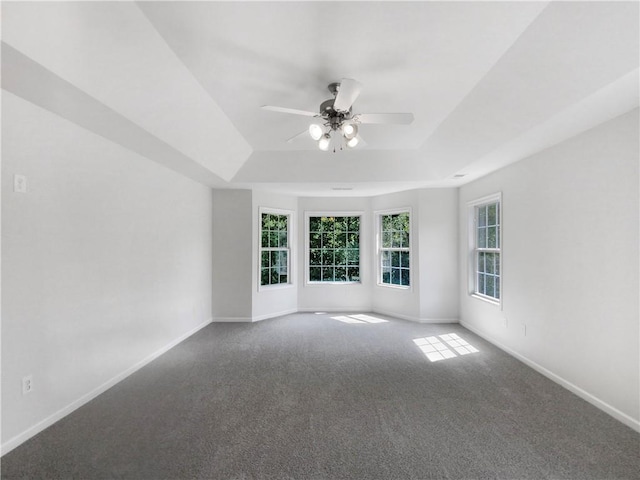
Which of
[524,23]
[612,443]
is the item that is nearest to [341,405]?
[612,443]

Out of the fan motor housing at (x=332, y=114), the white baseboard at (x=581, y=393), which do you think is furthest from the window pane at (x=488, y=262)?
the fan motor housing at (x=332, y=114)

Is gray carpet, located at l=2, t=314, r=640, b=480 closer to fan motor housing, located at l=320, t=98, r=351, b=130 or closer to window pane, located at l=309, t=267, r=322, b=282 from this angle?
fan motor housing, located at l=320, t=98, r=351, b=130

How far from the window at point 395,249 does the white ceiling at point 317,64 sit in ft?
7.70

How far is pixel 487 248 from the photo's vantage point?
4391mm

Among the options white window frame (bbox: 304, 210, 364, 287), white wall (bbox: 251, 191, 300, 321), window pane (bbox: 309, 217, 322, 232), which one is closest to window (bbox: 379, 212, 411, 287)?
white window frame (bbox: 304, 210, 364, 287)

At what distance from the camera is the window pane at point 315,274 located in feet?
20.2

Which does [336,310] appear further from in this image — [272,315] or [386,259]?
[386,259]

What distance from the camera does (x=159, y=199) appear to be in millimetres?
3662

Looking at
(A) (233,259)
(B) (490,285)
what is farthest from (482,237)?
(A) (233,259)

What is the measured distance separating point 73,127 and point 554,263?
14.5 feet

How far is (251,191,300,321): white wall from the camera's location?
5.35 m

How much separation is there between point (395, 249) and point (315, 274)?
1.64 meters

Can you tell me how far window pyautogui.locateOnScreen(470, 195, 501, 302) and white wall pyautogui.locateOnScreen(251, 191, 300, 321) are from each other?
3136 mm

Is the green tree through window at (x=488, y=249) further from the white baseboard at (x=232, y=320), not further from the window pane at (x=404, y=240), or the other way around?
the white baseboard at (x=232, y=320)
